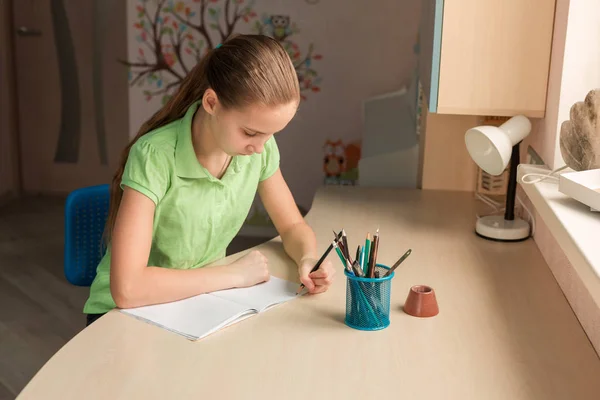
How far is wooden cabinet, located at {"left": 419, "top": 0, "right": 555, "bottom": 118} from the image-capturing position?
172cm

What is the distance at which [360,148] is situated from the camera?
398 cm

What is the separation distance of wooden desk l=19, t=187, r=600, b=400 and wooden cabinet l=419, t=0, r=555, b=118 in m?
0.45

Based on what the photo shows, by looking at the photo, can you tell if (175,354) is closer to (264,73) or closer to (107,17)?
(264,73)

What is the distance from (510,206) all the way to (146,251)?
0.98 m

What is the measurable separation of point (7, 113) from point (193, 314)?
3661mm

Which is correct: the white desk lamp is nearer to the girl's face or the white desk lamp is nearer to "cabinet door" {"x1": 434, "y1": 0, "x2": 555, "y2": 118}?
"cabinet door" {"x1": 434, "y1": 0, "x2": 555, "y2": 118}

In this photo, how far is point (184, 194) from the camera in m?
1.47

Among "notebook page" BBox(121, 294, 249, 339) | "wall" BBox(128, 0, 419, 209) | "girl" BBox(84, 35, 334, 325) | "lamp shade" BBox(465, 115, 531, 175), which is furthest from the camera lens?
"wall" BBox(128, 0, 419, 209)

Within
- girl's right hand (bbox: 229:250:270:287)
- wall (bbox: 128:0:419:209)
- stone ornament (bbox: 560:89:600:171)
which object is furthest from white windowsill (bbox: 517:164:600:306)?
wall (bbox: 128:0:419:209)

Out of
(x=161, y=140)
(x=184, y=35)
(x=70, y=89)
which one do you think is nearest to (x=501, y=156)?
(x=161, y=140)

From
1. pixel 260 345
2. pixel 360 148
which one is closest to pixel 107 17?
pixel 360 148

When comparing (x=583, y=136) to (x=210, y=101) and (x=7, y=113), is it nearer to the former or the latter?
(x=210, y=101)

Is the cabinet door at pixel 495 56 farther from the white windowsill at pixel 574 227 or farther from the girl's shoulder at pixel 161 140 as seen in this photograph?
the girl's shoulder at pixel 161 140

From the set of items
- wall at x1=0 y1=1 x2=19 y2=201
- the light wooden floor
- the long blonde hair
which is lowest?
the light wooden floor
